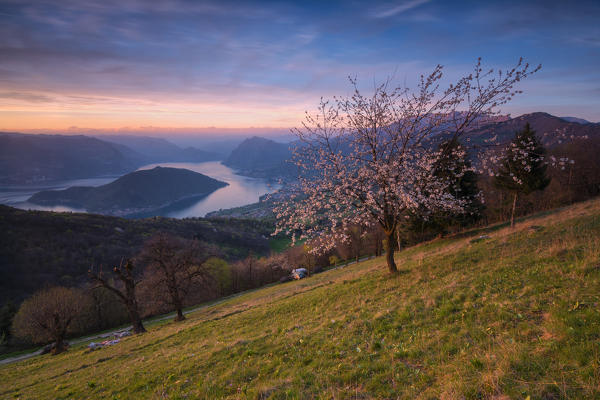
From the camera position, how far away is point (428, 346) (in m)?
6.32

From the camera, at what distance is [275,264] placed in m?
68.4

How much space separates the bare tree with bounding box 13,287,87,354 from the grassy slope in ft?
61.9

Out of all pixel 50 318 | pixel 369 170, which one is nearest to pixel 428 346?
pixel 369 170

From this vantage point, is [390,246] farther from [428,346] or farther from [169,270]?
[169,270]

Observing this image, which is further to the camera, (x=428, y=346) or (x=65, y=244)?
(x=65, y=244)

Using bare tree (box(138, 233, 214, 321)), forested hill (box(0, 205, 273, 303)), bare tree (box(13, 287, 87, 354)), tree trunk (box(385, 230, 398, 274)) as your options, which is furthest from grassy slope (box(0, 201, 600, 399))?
forested hill (box(0, 205, 273, 303))

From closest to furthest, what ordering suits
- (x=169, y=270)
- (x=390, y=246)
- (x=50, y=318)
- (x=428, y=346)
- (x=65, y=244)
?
(x=428, y=346) → (x=390, y=246) → (x=50, y=318) → (x=169, y=270) → (x=65, y=244)

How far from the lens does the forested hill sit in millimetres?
66375

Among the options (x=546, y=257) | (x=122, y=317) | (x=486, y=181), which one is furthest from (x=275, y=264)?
(x=546, y=257)

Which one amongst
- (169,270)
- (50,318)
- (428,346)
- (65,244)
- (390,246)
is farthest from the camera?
(65,244)

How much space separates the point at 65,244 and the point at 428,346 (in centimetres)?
11349

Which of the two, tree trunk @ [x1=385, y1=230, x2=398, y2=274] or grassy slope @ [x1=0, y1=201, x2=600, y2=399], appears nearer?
grassy slope @ [x1=0, y1=201, x2=600, y2=399]

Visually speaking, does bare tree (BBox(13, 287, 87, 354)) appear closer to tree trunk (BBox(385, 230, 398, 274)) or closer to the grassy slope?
the grassy slope

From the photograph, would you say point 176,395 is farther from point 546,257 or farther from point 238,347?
point 546,257
